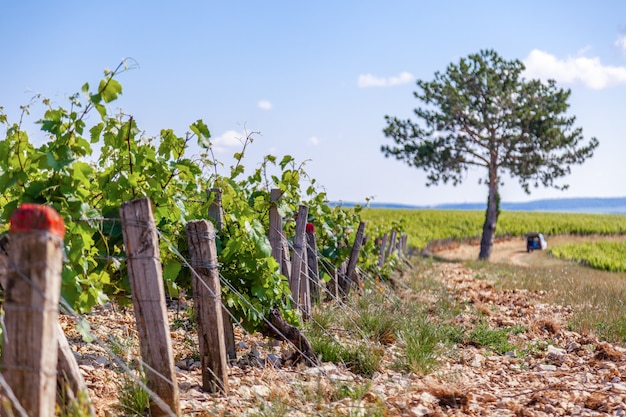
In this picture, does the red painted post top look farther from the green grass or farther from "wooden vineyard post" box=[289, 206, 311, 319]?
the green grass

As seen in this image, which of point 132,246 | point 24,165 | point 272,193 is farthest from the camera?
point 272,193

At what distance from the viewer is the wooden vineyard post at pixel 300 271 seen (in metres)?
7.53

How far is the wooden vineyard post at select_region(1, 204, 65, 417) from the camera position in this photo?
9.32 feet

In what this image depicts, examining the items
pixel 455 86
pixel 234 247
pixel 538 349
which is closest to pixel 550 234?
pixel 455 86

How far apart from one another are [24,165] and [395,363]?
3555 millimetres

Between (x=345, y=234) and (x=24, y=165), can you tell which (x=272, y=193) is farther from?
(x=345, y=234)

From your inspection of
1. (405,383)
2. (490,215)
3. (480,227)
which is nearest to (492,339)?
(405,383)

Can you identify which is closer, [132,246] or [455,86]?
[132,246]

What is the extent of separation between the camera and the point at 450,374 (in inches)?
235

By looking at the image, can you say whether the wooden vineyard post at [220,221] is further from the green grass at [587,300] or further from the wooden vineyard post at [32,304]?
the green grass at [587,300]

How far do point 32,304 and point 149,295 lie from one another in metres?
1.36

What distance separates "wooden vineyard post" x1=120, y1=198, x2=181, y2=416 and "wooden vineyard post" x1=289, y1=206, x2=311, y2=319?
3057mm

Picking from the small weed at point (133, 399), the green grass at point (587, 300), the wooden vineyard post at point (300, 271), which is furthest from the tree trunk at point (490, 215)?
the small weed at point (133, 399)

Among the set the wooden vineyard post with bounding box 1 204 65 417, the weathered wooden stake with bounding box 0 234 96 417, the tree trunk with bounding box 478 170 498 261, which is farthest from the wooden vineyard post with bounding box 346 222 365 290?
the tree trunk with bounding box 478 170 498 261
